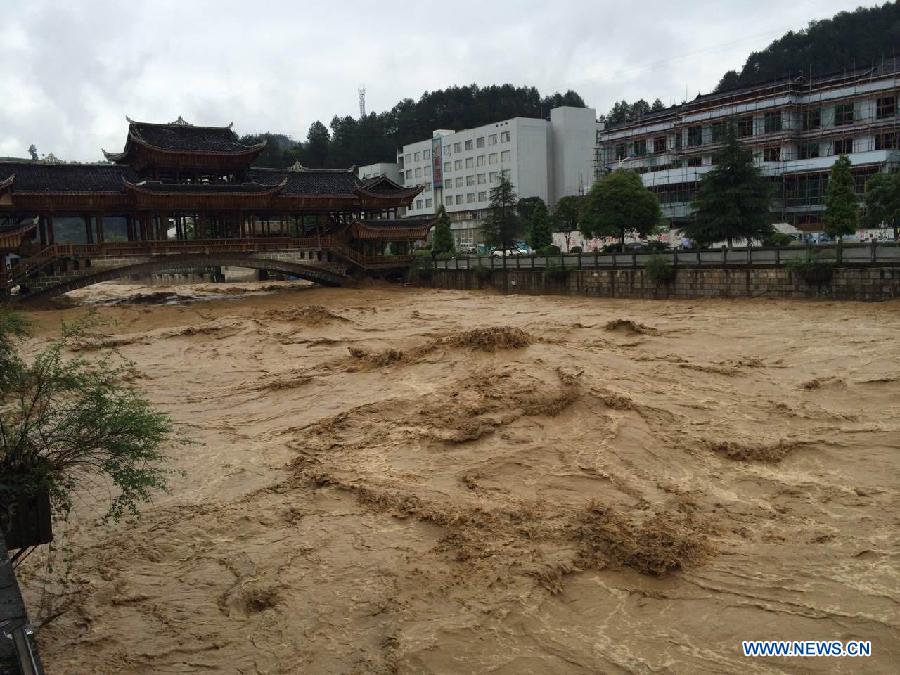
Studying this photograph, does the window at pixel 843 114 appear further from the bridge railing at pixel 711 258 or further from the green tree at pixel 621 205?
the bridge railing at pixel 711 258

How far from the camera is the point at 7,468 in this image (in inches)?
275

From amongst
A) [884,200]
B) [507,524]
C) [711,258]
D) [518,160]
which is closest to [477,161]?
[518,160]

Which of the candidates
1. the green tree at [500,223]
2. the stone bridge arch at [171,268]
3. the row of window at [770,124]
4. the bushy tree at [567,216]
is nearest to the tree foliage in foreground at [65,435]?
the stone bridge arch at [171,268]

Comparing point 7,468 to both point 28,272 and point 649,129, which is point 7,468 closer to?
point 28,272

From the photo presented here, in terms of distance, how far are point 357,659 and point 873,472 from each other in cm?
789

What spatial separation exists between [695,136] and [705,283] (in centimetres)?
2821

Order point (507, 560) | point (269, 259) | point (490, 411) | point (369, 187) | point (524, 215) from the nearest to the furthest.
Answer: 1. point (507, 560)
2. point (490, 411)
3. point (269, 259)
4. point (369, 187)
5. point (524, 215)

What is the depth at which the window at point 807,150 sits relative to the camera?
158 feet

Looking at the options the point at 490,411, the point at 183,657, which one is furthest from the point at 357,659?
the point at 490,411

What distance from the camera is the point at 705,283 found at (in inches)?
1180

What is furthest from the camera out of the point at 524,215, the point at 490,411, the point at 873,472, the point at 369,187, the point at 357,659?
the point at 524,215

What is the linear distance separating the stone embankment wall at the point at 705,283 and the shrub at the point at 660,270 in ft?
0.54

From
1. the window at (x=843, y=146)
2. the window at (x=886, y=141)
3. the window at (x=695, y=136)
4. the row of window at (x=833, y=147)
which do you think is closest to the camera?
the window at (x=886, y=141)

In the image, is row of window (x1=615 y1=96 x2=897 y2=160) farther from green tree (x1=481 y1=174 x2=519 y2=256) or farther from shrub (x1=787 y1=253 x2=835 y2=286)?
shrub (x1=787 y1=253 x2=835 y2=286)
